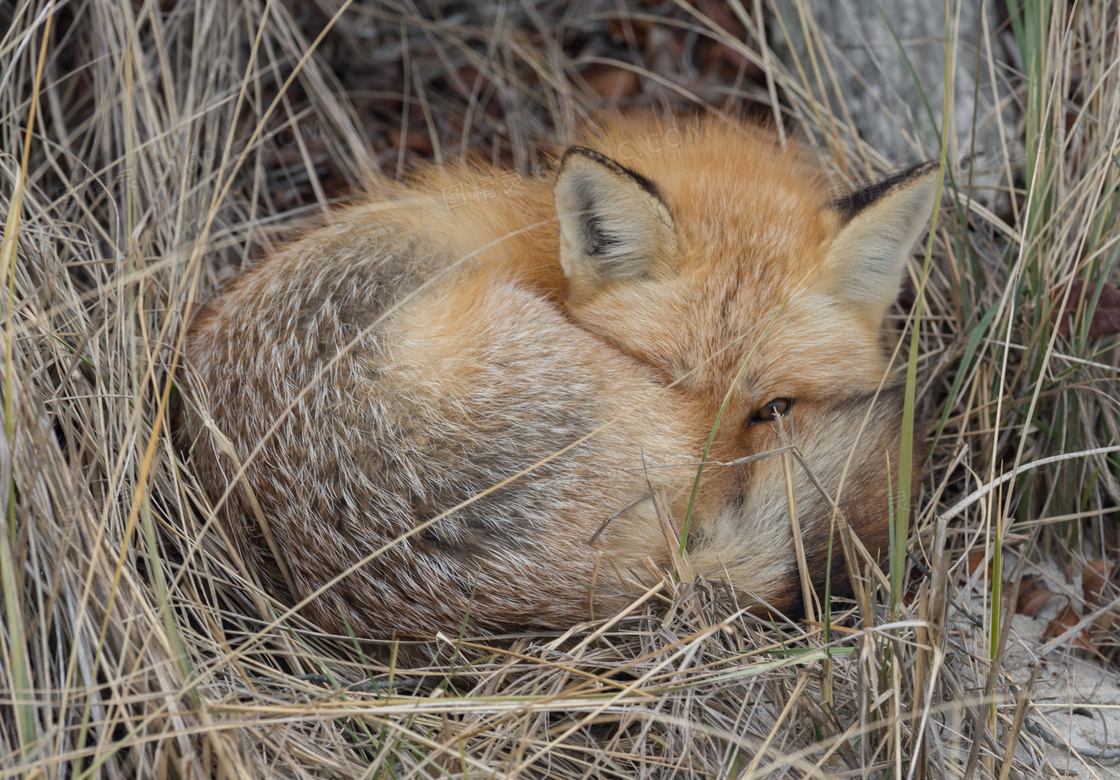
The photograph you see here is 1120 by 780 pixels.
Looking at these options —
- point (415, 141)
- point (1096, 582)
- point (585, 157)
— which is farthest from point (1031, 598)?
point (415, 141)

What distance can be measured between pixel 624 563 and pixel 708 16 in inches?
105

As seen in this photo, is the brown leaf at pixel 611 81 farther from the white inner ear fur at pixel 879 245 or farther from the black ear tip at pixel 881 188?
the white inner ear fur at pixel 879 245

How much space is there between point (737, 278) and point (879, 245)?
38 cm

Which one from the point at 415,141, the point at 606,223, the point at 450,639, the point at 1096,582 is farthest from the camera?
the point at 415,141

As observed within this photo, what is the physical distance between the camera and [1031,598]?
7.40 feet

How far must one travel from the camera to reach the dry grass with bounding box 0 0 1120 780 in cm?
153

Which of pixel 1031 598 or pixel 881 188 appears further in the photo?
pixel 1031 598

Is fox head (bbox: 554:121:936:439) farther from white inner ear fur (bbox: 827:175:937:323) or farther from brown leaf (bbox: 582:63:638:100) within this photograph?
brown leaf (bbox: 582:63:638:100)

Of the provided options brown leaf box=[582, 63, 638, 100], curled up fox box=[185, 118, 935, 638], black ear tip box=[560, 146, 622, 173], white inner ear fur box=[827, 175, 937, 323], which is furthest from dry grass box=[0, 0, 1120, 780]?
black ear tip box=[560, 146, 622, 173]

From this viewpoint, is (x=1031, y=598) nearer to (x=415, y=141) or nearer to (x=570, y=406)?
(x=570, y=406)

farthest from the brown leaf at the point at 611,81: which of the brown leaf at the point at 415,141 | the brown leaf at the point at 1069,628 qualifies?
the brown leaf at the point at 1069,628

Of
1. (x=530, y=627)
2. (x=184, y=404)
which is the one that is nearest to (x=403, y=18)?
(x=184, y=404)

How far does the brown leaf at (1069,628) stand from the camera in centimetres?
207

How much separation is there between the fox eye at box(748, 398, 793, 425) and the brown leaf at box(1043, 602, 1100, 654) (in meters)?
0.88
